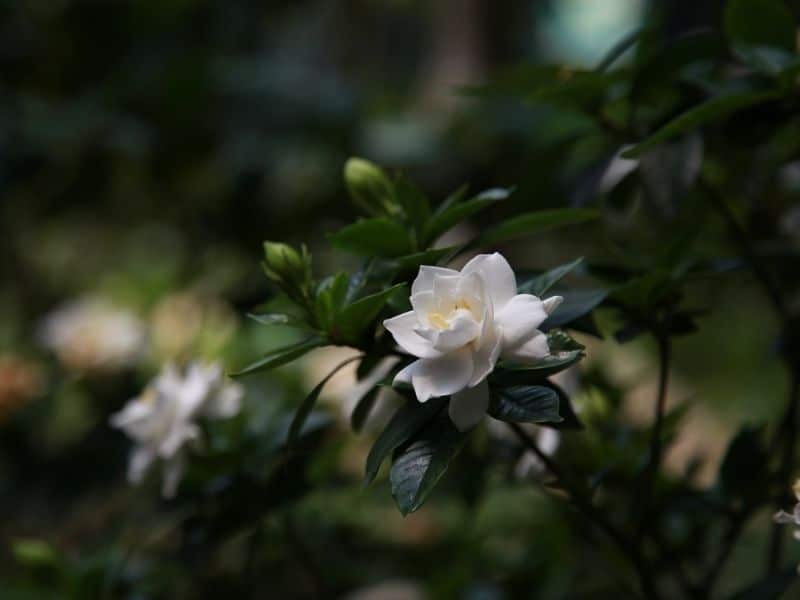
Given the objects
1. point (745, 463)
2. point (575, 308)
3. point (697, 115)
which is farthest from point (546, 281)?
point (745, 463)

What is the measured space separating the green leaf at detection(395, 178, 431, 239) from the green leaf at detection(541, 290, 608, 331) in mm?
99

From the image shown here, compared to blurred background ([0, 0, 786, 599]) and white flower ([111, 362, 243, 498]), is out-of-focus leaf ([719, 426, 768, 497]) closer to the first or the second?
blurred background ([0, 0, 786, 599])

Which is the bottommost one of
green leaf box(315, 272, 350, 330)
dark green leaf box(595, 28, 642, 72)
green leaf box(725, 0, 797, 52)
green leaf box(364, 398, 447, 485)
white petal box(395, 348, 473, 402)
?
green leaf box(364, 398, 447, 485)

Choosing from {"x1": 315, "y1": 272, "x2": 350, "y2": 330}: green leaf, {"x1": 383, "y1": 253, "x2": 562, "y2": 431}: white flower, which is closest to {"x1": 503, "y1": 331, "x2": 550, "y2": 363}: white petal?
{"x1": 383, "y1": 253, "x2": 562, "y2": 431}: white flower

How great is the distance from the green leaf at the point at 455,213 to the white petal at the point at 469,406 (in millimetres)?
124

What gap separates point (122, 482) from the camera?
1.31 m

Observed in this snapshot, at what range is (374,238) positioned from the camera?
544 millimetres

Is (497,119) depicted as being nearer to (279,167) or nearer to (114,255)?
(279,167)

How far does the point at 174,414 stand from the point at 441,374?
13.1 inches

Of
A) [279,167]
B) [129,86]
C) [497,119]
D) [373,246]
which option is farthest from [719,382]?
[373,246]

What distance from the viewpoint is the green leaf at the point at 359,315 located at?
19.3 inches

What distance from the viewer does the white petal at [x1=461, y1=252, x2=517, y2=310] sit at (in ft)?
1.57

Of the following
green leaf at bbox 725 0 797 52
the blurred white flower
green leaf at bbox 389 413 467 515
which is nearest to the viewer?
green leaf at bbox 389 413 467 515

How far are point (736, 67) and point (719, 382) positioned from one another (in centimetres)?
227
